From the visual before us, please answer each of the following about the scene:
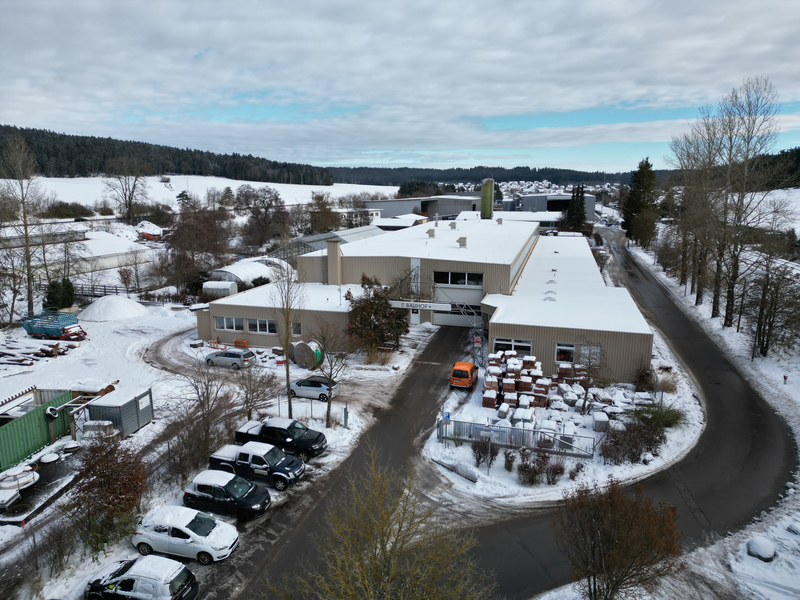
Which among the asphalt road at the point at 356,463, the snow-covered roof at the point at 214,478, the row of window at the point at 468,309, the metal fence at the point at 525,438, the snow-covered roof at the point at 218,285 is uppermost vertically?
the snow-covered roof at the point at 218,285

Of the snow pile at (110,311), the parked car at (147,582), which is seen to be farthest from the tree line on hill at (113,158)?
the parked car at (147,582)

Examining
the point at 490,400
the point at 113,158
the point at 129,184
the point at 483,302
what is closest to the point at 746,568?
the point at 490,400

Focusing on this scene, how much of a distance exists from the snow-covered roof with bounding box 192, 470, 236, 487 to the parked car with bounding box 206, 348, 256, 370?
1186cm

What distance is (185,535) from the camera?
40.1 feet

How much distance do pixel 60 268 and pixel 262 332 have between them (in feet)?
80.1

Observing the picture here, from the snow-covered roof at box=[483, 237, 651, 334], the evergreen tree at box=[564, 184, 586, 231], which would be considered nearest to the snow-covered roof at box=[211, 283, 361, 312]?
the snow-covered roof at box=[483, 237, 651, 334]

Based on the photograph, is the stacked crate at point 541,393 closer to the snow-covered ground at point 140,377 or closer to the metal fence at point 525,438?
the metal fence at point 525,438

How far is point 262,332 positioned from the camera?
29.8 meters

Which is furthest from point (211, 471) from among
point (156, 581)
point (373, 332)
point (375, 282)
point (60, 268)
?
point (60, 268)

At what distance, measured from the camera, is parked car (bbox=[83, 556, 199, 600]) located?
1052 cm

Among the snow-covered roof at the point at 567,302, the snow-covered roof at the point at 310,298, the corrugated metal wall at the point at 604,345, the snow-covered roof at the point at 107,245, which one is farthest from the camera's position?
the snow-covered roof at the point at 107,245

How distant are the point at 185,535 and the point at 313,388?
1050 cm

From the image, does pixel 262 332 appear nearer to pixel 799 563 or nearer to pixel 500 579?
pixel 500 579

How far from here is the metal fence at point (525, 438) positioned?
56.3ft
